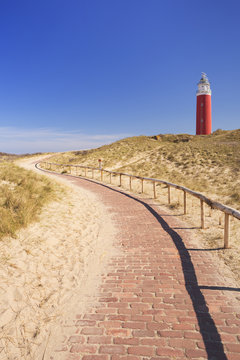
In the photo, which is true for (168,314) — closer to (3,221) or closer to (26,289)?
(26,289)

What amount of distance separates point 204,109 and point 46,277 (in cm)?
4878

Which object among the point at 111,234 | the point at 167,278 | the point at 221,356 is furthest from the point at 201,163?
the point at 221,356

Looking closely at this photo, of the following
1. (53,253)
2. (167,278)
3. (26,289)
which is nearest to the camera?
(26,289)

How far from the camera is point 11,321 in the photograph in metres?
3.21

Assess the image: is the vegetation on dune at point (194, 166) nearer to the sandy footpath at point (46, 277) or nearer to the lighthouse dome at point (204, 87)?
the sandy footpath at point (46, 277)

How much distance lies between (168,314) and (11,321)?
236 cm

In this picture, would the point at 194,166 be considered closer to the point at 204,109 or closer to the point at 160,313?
the point at 160,313

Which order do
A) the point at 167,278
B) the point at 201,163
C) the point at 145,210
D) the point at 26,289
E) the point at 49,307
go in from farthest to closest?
the point at 201,163
the point at 145,210
the point at 167,278
the point at 26,289
the point at 49,307

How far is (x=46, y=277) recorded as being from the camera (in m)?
4.37

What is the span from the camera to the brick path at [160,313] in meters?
2.71

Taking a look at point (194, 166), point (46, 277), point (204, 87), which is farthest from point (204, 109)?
point (46, 277)

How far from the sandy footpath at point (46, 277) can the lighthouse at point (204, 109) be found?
146ft

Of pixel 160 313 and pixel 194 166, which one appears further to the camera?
pixel 194 166

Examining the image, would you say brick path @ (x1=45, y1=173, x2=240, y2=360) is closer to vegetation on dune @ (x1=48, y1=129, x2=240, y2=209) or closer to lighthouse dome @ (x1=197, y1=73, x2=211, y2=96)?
vegetation on dune @ (x1=48, y1=129, x2=240, y2=209)
